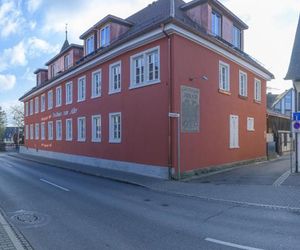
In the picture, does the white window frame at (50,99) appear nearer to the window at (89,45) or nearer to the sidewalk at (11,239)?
the window at (89,45)

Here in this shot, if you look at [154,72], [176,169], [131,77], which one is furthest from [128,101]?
[176,169]

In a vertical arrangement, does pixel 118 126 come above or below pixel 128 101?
below

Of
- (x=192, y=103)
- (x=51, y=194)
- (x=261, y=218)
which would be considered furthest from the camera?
(x=192, y=103)

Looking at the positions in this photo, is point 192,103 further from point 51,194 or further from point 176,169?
point 51,194

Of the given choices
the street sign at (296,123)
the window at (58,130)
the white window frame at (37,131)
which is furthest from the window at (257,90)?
the white window frame at (37,131)

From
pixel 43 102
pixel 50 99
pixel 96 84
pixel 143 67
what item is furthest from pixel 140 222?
pixel 43 102

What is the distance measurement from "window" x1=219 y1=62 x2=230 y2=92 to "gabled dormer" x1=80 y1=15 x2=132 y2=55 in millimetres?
6529

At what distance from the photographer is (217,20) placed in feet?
69.3

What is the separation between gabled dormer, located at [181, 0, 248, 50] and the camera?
1938cm

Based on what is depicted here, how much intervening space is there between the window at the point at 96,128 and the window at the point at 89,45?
575cm

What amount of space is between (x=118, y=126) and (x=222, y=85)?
650 centimetres

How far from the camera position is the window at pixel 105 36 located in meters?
22.6

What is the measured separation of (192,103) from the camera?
17.0 meters

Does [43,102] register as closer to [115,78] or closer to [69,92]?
[69,92]
